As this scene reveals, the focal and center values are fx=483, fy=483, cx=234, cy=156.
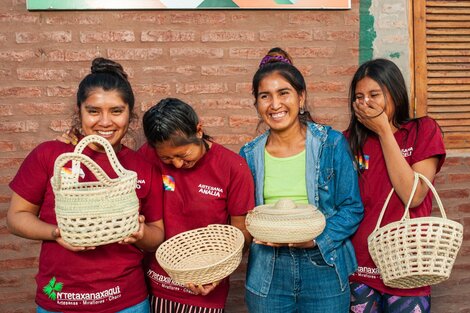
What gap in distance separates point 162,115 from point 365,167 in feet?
3.24

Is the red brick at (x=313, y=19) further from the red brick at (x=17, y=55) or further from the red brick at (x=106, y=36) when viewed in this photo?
the red brick at (x=17, y=55)

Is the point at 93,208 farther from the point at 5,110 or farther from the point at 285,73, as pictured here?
the point at 5,110

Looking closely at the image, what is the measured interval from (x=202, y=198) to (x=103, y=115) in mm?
550

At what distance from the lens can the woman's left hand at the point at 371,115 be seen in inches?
85.4

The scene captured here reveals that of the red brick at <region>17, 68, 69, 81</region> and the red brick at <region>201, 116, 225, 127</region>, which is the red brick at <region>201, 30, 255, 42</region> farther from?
the red brick at <region>17, 68, 69, 81</region>

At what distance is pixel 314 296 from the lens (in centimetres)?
209

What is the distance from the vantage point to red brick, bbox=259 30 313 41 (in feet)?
10.9

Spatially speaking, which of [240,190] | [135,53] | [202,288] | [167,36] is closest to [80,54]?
[135,53]

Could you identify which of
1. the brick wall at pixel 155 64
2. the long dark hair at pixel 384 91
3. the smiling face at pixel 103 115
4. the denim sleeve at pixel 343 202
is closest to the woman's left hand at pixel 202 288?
the denim sleeve at pixel 343 202

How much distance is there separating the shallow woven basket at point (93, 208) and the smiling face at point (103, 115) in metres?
0.25

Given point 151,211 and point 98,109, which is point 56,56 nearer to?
point 98,109

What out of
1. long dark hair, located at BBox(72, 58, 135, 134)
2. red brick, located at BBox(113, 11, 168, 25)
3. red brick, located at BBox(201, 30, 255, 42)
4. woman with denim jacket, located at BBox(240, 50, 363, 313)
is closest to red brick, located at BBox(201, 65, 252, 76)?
red brick, located at BBox(201, 30, 255, 42)

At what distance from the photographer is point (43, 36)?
3.14 meters

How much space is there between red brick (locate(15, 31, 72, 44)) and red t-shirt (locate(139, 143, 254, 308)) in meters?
1.49
